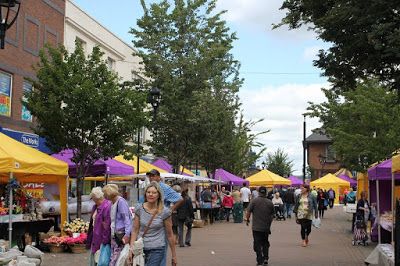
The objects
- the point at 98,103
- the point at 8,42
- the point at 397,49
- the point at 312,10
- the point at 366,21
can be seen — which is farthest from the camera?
the point at 8,42

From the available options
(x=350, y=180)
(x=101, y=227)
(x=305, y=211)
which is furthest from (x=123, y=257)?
(x=350, y=180)

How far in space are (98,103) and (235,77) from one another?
77.5ft

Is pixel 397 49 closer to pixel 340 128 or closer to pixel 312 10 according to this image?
pixel 312 10

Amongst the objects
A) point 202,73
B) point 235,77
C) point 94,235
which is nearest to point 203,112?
point 202,73

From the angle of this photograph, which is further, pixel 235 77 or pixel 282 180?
pixel 282 180

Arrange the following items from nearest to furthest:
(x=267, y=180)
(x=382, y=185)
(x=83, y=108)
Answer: (x=83, y=108) → (x=382, y=185) → (x=267, y=180)

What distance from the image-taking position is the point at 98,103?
1648 centimetres

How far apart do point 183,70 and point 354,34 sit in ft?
58.8

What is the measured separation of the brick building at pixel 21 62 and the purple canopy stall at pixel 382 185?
42.8ft

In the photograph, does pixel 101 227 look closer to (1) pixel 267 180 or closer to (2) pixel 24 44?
(2) pixel 24 44

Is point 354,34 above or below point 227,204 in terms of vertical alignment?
above

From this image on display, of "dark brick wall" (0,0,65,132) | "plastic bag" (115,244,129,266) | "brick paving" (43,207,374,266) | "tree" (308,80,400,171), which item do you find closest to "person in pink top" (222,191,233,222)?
"tree" (308,80,400,171)

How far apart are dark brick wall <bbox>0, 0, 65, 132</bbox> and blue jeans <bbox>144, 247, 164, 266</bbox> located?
16393mm

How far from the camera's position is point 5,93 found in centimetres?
2275
